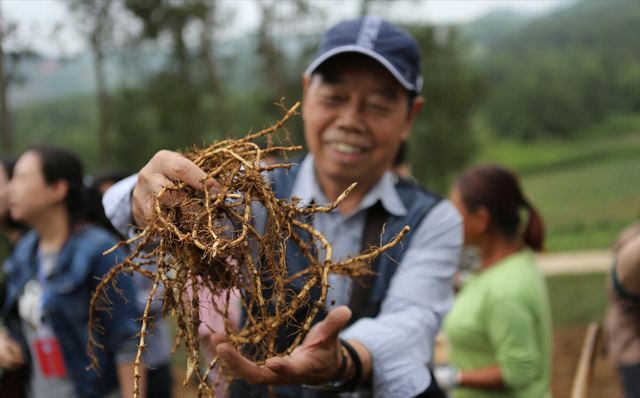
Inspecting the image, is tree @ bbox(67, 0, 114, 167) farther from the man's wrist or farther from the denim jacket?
the man's wrist

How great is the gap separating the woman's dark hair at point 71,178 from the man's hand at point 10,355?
789 mm

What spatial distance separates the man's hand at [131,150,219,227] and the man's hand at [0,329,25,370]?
6.55 feet

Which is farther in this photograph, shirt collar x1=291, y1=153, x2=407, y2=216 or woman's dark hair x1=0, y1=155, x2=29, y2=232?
woman's dark hair x1=0, y1=155, x2=29, y2=232

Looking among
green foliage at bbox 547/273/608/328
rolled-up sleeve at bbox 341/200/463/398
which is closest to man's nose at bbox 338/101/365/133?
rolled-up sleeve at bbox 341/200/463/398

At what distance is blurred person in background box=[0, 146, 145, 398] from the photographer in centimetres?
256

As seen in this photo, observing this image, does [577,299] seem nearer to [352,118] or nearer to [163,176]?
[352,118]

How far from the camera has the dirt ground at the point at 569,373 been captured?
18.2 feet

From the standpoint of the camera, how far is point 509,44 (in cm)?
4900

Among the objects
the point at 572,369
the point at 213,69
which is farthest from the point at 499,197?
the point at 213,69

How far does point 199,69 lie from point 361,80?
38.4ft

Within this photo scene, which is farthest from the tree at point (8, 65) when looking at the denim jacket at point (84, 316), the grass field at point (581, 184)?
the grass field at point (581, 184)

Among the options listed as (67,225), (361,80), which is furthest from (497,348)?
(67,225)

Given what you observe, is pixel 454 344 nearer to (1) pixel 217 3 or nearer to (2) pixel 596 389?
(2) pixel 596 389

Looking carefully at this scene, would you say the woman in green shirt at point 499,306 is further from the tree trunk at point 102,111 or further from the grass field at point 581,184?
the tree trunk at point 102,111
